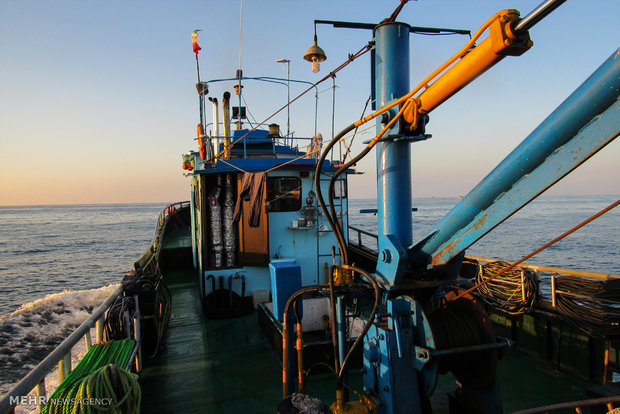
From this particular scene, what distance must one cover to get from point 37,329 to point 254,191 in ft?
34.5

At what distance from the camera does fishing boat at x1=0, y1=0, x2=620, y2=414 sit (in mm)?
2881

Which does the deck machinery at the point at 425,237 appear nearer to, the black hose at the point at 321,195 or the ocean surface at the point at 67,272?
the black hose at the point at 321,195

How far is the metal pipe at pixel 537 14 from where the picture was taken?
2.13 meters

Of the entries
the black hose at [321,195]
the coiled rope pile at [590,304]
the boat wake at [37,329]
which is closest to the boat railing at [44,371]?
the black hose at [321,195]

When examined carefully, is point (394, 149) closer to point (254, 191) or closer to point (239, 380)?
point (239, 380)

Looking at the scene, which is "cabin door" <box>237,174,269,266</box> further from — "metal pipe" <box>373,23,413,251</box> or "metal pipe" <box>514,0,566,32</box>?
"metal pipe" <box>514,0,566,32</box>

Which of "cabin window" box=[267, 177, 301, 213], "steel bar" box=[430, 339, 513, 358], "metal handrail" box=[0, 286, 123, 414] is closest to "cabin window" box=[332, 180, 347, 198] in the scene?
"cabin window" box=[267, 177, 301, 213]

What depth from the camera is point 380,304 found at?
3.96m

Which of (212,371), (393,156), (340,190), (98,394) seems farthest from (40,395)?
(340,190)

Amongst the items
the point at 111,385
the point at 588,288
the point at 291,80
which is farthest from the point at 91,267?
the point at 588,288

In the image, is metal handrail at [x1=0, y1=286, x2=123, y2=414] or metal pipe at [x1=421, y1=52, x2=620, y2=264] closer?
metal pipe at [x1=421, y1=52, x2=620, y2=264]

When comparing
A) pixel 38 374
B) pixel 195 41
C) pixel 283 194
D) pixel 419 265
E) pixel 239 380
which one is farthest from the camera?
pixel 195 41

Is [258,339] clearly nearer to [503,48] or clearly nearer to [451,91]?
[451,91]

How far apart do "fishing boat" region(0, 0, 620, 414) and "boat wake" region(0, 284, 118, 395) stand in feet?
14.8
